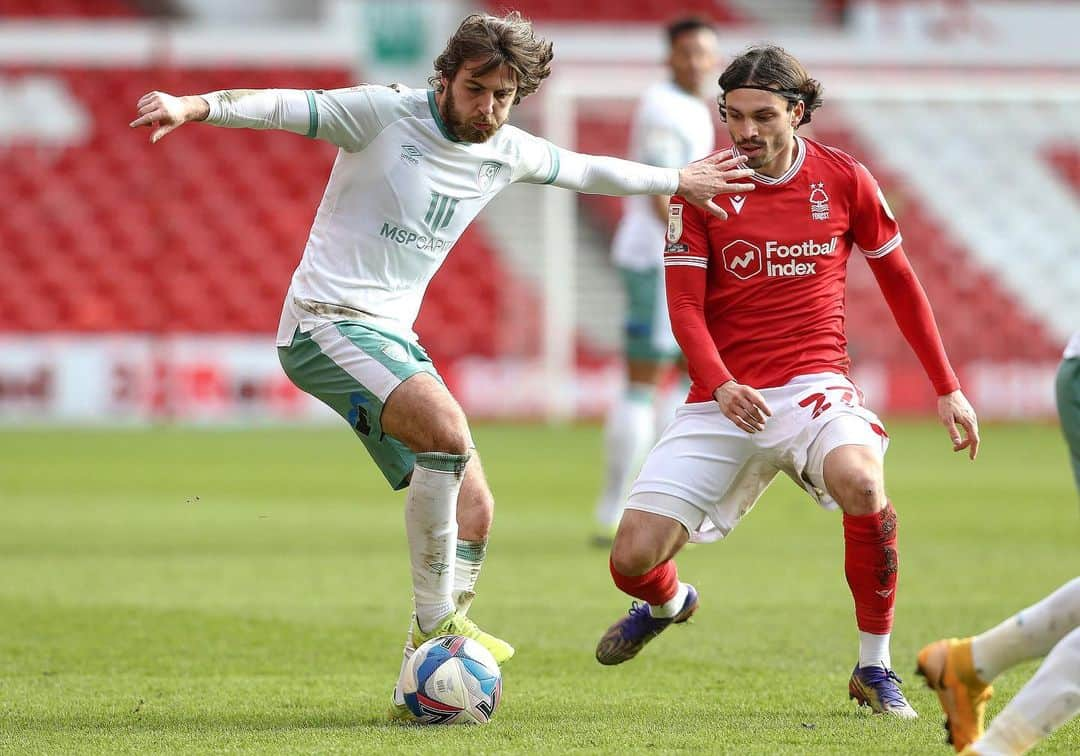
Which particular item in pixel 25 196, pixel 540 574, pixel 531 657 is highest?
pixel 531 657

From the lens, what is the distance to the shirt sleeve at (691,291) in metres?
4.74

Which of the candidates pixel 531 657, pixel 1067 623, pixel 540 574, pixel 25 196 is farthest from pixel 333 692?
pixel 25 196

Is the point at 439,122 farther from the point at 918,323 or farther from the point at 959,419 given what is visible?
the point at 959,419

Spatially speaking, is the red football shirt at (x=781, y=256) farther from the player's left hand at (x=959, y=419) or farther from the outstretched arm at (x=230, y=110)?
the outstretched arm at (x=230, y=110)

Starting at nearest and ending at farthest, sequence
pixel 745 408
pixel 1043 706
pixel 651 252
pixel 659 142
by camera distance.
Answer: pixel 1043 706
pixel 745 408
pixel 659 142
pixel 651 252

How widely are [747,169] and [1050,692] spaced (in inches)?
80.1

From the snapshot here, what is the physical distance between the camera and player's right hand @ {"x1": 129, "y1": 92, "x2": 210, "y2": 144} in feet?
13.8

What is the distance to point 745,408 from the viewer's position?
4.57 m

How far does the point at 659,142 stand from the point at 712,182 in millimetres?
3780

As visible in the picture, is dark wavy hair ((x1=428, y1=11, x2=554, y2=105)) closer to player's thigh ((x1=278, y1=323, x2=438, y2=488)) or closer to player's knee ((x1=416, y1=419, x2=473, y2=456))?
player's thigh ((x1=278, y1=323, x2=438, y2=488))

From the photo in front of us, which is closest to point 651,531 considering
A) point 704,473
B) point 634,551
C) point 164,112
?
point 634,551

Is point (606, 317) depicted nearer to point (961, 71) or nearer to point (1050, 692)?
point (961, 71)

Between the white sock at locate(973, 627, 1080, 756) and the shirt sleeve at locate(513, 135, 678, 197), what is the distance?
2092mm

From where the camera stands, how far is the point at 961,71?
22.5m
